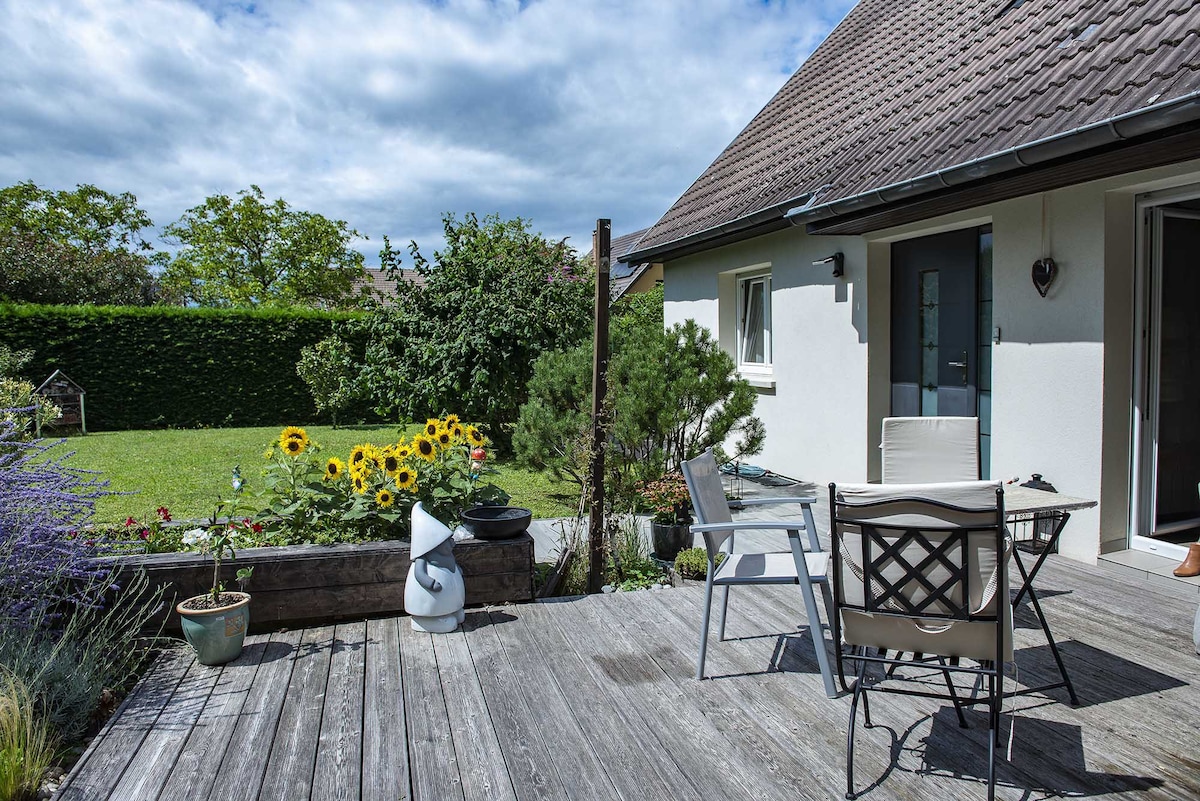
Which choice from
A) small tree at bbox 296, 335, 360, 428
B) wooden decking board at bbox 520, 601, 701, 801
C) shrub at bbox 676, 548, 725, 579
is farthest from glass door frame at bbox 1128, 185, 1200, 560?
small tree at bbox 296, 335, 360, 428

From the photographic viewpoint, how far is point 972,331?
588cm

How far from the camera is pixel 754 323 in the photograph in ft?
30.2

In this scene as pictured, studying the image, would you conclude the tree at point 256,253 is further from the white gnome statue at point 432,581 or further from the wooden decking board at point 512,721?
the wooden decking board at point 512,721

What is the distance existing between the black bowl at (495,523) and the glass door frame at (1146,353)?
12.6 ft

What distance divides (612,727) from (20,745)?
6.61 ft

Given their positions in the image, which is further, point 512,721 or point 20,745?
point 512,721

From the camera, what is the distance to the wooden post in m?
4.24

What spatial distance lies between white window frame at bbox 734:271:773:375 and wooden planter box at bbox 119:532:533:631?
5.58 metres

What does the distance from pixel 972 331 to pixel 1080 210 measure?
1418 millimetres

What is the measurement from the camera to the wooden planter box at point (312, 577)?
3.65 m

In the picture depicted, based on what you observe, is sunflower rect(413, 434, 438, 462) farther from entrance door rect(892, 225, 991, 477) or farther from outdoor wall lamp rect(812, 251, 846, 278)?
outdoor wall lamp rect(812, 251, 846, 278)

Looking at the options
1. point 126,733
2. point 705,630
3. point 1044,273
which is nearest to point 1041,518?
point 705,630

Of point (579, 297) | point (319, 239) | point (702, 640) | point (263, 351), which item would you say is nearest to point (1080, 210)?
point (702, 640)

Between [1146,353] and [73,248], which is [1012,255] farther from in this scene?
[73,248]
